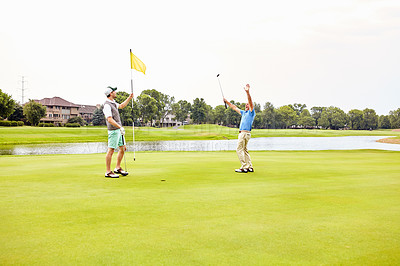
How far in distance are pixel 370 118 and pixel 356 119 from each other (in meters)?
7.34

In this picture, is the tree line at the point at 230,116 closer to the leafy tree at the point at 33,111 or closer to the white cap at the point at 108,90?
the leafy tree at the point at 33,111

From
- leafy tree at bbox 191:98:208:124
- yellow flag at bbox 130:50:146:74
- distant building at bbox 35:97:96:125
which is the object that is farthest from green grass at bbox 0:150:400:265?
leafy tree at bbox 191:98:208:124

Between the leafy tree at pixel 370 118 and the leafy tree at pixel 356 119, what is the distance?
2.09m

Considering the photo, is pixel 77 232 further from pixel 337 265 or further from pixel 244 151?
pixel 244 151

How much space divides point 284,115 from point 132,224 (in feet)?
594

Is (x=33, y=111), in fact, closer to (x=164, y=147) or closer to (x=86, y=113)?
(x=164, y=147)

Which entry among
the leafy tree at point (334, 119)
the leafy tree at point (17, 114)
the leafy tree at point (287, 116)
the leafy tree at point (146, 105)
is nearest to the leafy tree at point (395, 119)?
the leafy tree at point (334, 119)

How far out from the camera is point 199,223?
466cm

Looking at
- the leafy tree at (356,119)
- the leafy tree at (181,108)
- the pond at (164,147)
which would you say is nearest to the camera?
the pond at (164,147)

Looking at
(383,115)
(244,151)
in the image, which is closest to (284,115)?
(383,115)

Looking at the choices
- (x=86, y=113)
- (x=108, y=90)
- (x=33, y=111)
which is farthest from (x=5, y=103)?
(x=108, y=90)

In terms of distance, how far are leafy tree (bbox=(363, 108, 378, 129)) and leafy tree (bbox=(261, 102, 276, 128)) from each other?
5294 centimetres

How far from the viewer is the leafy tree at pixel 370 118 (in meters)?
176

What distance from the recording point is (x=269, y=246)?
3.78 meters
